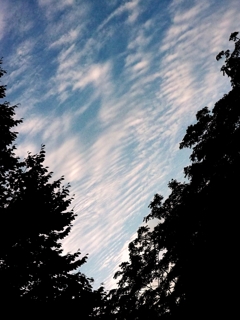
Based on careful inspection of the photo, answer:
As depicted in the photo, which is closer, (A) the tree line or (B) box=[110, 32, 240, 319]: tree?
(A) the tree line

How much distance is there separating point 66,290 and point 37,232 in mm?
2265

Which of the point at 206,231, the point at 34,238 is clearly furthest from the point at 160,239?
the point at 34,238

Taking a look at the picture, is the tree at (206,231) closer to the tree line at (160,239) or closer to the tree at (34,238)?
the tree line at (160,239)

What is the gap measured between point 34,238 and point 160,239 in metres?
13.3

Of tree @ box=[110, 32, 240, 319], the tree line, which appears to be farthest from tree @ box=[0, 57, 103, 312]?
tree @ box=[110, 32, 240, 319]

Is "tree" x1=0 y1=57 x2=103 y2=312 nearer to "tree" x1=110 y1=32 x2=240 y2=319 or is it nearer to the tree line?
the tree line

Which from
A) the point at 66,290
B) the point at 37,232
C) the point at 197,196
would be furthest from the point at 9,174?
the point at 197,196

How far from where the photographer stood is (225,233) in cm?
1523

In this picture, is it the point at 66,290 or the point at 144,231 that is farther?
the point at 144,231

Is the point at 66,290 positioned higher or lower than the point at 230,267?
higher

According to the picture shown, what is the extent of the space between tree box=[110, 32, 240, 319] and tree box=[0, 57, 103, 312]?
5.74 m

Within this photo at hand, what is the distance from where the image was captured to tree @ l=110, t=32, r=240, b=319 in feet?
48.4

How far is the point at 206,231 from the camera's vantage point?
15.9 m

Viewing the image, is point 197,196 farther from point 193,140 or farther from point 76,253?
point 76,253
